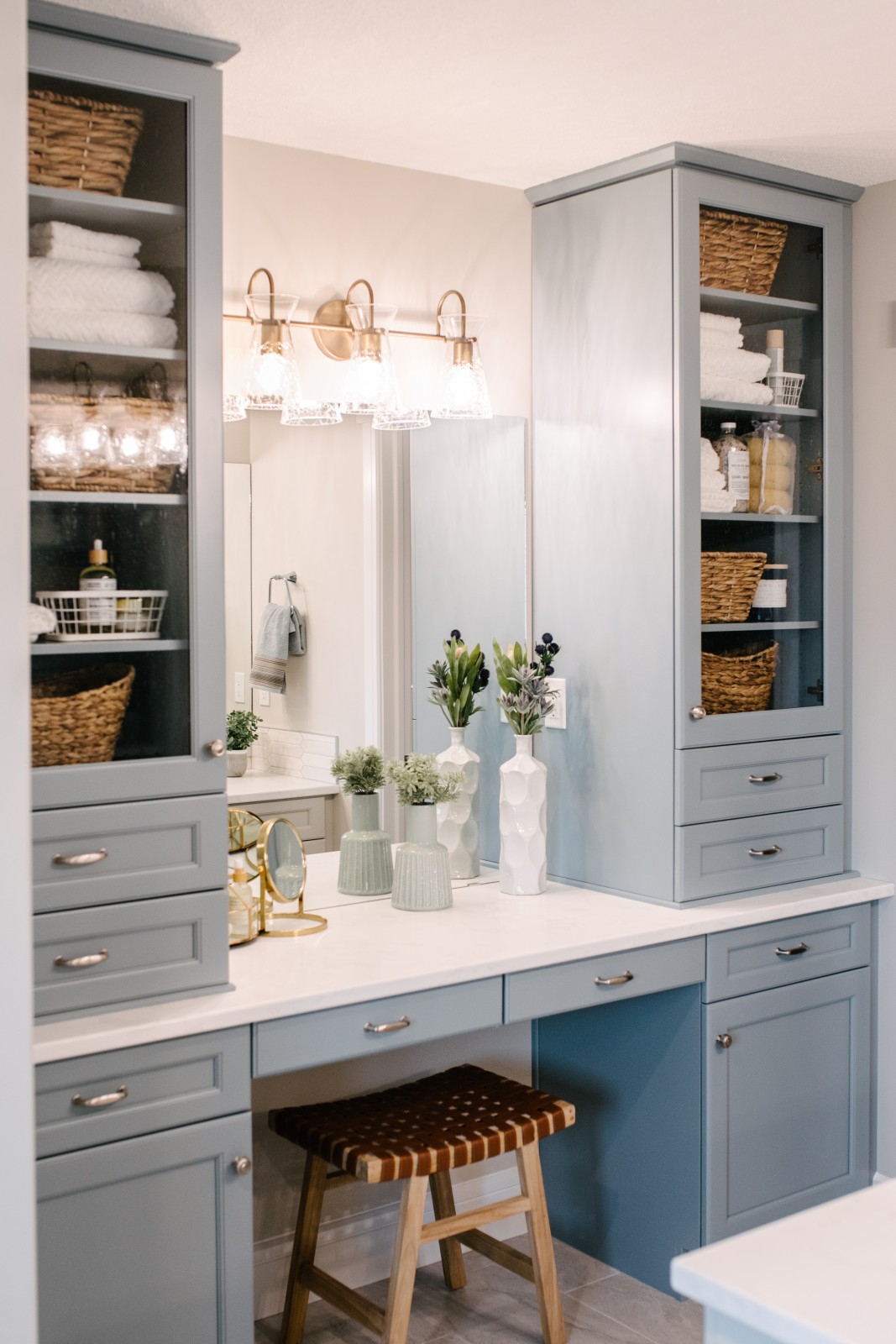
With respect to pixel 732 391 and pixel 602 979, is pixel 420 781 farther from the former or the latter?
pixel 732 391

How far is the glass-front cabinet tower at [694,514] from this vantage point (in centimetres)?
289

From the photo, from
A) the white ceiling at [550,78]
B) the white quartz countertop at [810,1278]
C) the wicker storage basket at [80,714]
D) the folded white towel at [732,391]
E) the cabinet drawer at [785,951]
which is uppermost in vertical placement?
the white ceiling at [550,78]

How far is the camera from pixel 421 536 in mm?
3084

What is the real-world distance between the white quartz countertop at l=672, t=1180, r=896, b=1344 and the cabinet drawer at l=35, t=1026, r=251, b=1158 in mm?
1078

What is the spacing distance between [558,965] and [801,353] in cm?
158

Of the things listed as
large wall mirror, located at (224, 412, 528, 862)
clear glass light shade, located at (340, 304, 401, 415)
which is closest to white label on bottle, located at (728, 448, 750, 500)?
large wall mirror, located at (224, 412, 528, 862)

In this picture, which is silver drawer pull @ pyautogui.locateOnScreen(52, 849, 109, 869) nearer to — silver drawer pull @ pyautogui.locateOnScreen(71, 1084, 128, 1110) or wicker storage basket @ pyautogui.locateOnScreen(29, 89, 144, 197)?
silver drawer pull @ pyautogui.locateOnScreen(71, 1084, 128, 1110)

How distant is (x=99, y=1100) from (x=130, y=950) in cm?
24

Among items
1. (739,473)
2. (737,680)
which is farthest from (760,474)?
(737,680)

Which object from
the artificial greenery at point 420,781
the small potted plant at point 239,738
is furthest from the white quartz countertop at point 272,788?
the artificial greenery at point 420,781

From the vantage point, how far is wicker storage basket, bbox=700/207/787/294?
9.59 ft

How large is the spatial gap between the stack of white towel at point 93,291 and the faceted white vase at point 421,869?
3.83ft

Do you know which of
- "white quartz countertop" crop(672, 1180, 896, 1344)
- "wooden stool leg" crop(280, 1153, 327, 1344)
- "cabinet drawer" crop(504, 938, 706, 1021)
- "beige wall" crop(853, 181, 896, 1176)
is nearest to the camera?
"white quartz countertop" crop(672, 1180, 896, 1344)

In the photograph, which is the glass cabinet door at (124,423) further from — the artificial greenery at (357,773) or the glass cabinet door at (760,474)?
the glass cabinet door at (760,474)
